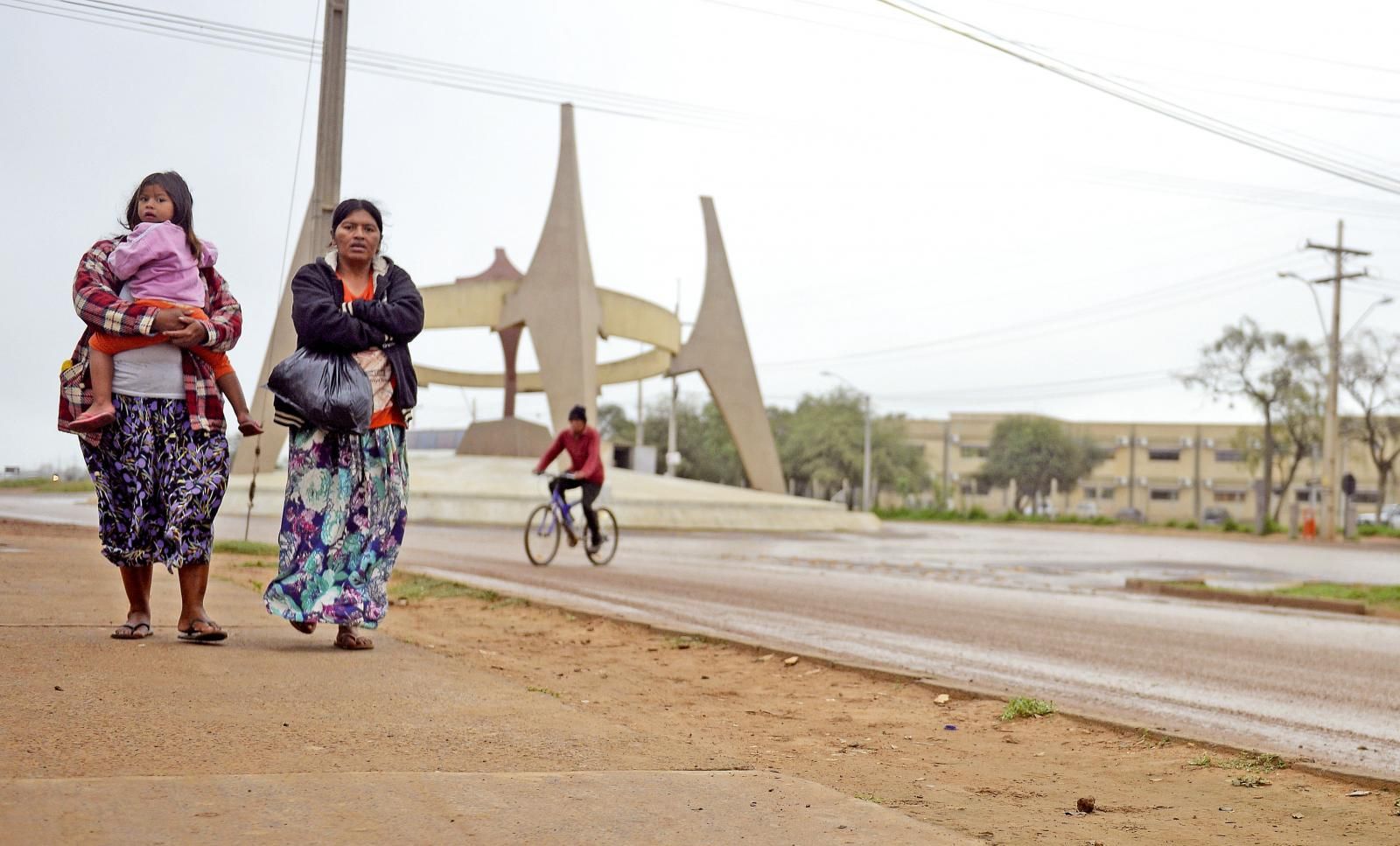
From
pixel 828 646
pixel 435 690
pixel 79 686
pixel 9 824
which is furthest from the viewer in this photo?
pixel 828 646

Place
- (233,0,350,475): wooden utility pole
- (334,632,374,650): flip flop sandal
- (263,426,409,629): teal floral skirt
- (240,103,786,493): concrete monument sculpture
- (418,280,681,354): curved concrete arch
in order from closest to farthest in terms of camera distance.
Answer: (263,426,409,629): teal floral skirt < (334,632,374,650): flip flop sandal < (233,0,350,475): wooden utility pole < (240,103,786,493): concrete monument sculpture < (418,280,681,354): curved concrete arch

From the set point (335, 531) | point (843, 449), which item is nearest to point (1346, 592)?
point (335, 531)

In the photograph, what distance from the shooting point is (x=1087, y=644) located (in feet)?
32.7

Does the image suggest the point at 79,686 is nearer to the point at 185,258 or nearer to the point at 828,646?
the point at 185,258

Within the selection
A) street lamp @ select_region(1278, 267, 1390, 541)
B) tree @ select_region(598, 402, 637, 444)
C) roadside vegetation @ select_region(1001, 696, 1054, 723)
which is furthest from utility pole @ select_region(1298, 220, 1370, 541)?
tree @ select_region(598, 402, 637, 444)

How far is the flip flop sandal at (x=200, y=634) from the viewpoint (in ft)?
19.7

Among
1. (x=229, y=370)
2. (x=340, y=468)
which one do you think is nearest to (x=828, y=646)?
(x=340, y=468)

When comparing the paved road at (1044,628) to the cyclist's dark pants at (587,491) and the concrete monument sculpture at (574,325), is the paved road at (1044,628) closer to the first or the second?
the cyclist's dark pants at (587,491)

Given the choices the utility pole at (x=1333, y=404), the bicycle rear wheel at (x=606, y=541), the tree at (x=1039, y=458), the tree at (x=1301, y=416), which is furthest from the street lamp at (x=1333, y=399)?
the tree at (x=1039, y=458)

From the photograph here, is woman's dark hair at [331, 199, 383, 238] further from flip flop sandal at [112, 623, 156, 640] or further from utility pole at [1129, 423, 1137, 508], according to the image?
utility pole at [1129, 423, 1137, 508]

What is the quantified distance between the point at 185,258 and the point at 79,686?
2137 millimetres

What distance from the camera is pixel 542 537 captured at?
16656mm

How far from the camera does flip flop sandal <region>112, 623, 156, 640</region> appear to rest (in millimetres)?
5938

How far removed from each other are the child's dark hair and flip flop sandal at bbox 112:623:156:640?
1.65m
